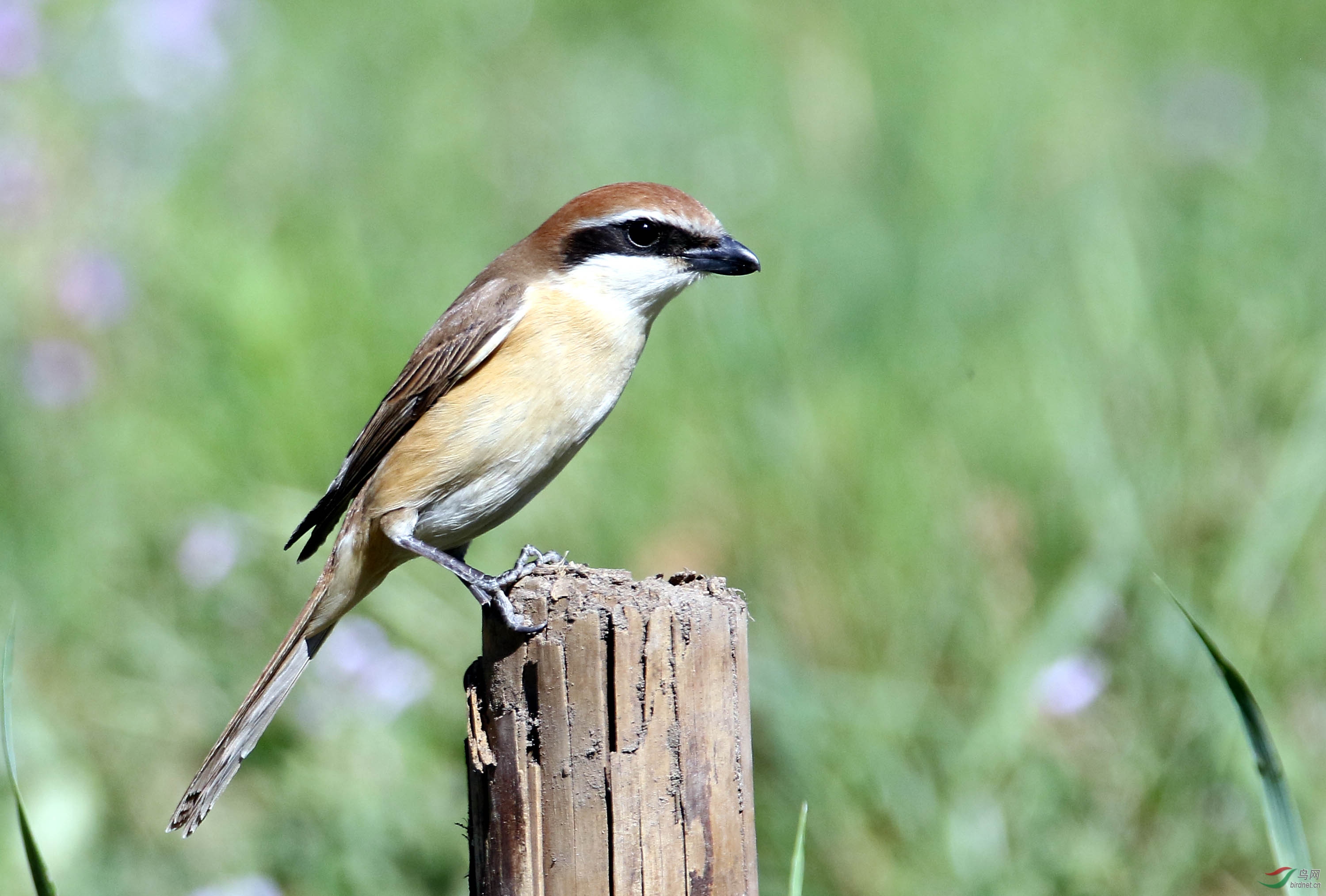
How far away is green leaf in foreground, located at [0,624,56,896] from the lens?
2.76 meters

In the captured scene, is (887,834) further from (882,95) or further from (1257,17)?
(1257,17)

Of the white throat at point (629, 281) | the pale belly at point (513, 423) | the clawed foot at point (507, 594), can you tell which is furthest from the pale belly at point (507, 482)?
the clawed foot at point (507, 594)

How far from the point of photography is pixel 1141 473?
5684 millimetres

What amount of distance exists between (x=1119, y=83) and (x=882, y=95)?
1.62m

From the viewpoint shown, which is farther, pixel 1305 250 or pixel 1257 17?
pixel 1257 17

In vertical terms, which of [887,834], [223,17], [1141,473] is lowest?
[887,834]

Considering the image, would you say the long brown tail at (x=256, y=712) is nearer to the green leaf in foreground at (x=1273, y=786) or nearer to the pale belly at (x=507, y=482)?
the pale belly at (x=507, y=482)

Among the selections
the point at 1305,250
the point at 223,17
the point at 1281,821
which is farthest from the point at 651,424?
the point at 223,17

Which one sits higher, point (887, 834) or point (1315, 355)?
point (1315, 355)

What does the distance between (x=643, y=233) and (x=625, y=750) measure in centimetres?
197

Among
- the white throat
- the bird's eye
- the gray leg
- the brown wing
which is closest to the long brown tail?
the brown wing

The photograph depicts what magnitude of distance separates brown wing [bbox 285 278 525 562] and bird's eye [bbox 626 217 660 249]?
383 millimetres

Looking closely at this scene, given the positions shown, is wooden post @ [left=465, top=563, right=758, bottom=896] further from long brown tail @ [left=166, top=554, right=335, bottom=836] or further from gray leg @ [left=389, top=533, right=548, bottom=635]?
long brown tail @ [left=166, top=554, right=335, bottom=836]

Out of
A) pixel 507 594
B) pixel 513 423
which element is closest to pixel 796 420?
pixel 513 423
